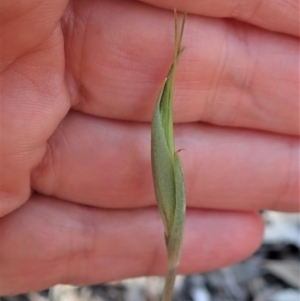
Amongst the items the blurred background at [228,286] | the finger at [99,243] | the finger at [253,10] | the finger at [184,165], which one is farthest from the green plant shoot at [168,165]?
the blurred background at [228,286]

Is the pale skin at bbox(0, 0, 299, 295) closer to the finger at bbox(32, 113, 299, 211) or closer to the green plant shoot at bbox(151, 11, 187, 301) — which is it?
the finger at bbox(32, 113, 299, 211)

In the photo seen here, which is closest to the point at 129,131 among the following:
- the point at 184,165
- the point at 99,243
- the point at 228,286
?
the point at 184,165

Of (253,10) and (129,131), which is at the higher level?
(253,10)

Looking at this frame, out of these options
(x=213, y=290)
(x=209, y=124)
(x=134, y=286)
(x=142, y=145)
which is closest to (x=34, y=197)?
(x=142, y=145)

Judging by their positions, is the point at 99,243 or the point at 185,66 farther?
the point at 99,243

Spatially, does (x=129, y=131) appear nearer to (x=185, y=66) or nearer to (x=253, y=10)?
(x=185, y=66)

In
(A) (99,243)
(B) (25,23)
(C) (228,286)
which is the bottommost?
(C) (228,286)
